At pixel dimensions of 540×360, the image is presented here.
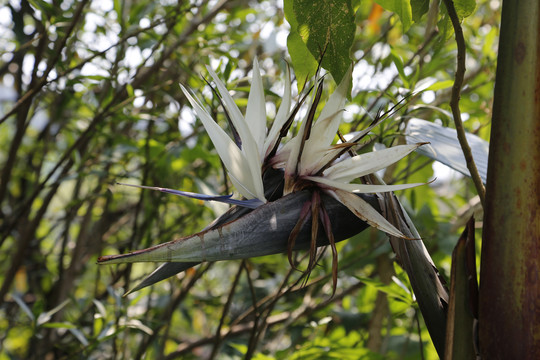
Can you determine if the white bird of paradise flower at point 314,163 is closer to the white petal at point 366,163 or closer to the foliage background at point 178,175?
the white petal at point 366,163

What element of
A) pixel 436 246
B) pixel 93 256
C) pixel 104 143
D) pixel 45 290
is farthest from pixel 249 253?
pixel 45 290

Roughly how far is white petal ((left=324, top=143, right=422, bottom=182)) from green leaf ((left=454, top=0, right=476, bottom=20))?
0.12m

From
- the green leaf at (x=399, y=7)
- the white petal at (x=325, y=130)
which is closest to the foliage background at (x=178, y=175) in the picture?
Answer: the green leaf at (x=399, y=7)

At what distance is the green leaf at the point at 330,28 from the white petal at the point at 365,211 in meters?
0.08

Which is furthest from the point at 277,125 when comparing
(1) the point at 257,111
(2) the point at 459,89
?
(2) the point at 459,89

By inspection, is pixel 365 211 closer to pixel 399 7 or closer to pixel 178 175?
pixel 399 7

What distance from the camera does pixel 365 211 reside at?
1.13 feet

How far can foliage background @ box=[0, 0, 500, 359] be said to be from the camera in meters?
0.85

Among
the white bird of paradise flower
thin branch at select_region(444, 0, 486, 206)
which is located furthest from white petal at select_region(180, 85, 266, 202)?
thin branch at select_region(444, 0, 486, 206)

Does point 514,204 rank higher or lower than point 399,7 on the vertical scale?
lower

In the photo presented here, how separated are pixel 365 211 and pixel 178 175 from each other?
2.79 feet

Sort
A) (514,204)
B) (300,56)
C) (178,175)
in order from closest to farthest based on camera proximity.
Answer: (514,204) → (300,56) → (178,175)

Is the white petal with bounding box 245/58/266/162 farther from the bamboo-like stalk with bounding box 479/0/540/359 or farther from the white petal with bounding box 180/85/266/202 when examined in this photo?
the bamboo-like stalk with bounding box 479/0/540/359

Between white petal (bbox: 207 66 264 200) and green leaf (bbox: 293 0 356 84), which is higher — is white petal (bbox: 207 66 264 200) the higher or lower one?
the lower one
